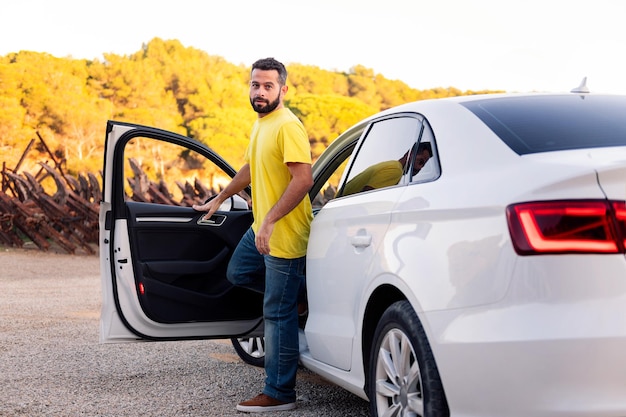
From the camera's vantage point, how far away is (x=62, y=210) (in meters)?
19.5

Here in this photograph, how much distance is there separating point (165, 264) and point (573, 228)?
3131mm

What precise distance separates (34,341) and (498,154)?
18.7ft

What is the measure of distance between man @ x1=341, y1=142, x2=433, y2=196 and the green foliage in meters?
58.1

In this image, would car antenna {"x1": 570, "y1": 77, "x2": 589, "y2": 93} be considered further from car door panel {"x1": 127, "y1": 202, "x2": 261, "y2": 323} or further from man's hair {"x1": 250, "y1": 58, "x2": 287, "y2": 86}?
car door panel {"x1": 127, "y1": 202, "x2": 261, "y2": 323}

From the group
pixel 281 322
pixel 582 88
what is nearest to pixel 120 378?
pixel 281 322

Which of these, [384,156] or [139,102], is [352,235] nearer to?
[384,156]

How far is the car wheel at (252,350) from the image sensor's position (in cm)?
609

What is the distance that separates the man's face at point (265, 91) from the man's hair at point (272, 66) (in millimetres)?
21

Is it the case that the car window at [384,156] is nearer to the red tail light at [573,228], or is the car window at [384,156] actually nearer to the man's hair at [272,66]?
the man's hair at [272,66]

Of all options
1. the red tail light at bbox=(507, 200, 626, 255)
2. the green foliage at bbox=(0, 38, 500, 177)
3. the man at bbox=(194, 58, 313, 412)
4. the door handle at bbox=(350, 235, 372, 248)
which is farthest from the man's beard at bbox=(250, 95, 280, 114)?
the green foliage at bbox=(0, 38, 500, 177)

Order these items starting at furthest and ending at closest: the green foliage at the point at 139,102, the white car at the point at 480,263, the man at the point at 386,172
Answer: the green foliage at the point at 139,102
the man at the point at 386,172
the white car at the point at 480,263

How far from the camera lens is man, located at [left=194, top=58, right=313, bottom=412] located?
15.3 feet

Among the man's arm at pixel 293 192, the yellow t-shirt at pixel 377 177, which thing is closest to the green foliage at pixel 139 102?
the man's arm at pixel 293 192

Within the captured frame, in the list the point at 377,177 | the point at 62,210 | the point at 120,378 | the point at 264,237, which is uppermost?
the point at 377,177
